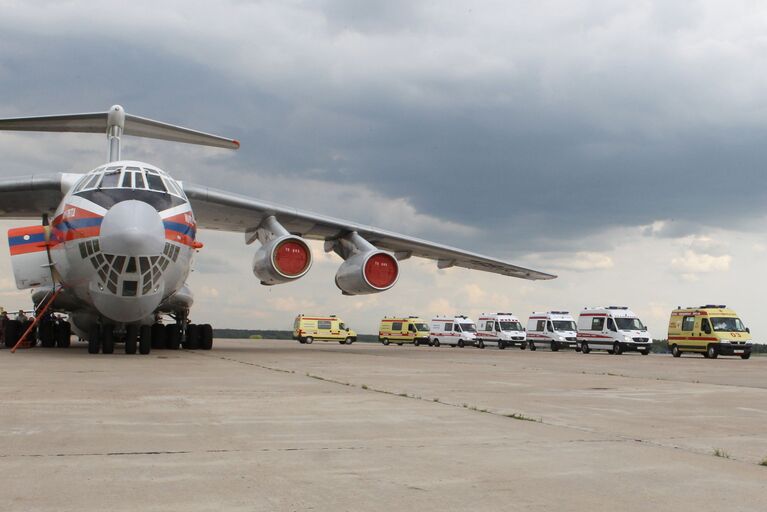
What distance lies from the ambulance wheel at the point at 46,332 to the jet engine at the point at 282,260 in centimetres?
683

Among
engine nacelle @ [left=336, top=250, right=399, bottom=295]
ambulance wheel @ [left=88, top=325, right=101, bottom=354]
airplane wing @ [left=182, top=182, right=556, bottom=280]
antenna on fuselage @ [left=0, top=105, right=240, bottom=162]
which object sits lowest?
ambulance wheel @ [left=88, top=325, right=101, bottom=354]

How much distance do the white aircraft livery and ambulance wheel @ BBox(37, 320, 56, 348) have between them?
3 cm

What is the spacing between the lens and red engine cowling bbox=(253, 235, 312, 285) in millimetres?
17266

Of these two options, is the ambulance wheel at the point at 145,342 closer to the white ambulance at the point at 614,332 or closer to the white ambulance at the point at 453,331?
the white ambulance at the point at 614,332

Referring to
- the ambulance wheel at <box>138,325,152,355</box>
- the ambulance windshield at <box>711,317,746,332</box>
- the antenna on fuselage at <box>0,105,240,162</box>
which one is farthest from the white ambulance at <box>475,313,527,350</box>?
the ambulance wheel at <box>138,325,152,355</box>

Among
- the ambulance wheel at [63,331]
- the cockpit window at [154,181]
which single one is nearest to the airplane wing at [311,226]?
the cockpit window at [154,181]

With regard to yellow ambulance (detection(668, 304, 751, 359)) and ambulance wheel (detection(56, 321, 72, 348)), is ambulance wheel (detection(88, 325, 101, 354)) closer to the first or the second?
ambulance wheel (detection(56, 321, 72, 348))

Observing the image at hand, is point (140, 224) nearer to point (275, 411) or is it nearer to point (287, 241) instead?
point (287, 241)

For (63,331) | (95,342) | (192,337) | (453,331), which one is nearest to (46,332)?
(63,331)

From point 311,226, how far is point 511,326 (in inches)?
816

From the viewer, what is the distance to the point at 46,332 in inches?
808

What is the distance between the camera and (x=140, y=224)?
1329 cm

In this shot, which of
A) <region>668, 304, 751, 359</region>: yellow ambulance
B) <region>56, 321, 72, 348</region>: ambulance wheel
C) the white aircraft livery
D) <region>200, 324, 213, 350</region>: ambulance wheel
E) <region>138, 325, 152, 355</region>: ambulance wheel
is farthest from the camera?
<region>668, 304, 751, 359</region>: yellow ambulance

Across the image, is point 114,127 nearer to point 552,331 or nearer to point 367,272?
point 367,272
